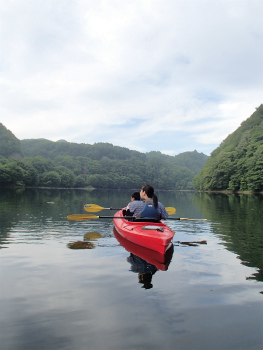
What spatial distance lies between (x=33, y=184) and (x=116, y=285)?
379 feet

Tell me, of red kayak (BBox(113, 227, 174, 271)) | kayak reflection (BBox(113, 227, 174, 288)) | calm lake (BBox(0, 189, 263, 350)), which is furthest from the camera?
red kayak (BBox(113, 227, 174, 271))

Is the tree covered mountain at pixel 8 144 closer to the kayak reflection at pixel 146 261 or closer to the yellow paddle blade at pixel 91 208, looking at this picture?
the yellow paddle blade at pixel 91 208

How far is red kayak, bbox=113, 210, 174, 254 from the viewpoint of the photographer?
27.2 ft

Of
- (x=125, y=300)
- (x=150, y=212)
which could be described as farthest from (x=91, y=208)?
(x=125, y=300)

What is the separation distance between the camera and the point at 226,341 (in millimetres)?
4090

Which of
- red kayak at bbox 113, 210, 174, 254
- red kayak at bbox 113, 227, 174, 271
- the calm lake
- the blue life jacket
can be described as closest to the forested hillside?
the blue life jacket

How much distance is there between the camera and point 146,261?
8.46 meters

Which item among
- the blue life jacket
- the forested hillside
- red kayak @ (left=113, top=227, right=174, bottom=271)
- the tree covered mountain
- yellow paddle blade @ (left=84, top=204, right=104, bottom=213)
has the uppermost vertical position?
the tree covered mountain

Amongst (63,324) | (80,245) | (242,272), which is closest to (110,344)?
(63,324)

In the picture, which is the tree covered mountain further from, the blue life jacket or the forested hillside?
the blue life jacket

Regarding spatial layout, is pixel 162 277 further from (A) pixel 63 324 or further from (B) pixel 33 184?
(B) pixel 33 184

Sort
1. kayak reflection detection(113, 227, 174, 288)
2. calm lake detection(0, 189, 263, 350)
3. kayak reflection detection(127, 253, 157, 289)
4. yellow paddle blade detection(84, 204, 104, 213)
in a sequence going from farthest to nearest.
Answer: yellow paddle blade detection(84, 204, 104, 213), kayak reflection detection(113, 227, 174, 288), kayak reflection detection(127, 253, 157, 289), calm lake detection(0, 189, 263, 350)

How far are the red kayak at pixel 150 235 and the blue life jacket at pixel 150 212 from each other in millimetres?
323

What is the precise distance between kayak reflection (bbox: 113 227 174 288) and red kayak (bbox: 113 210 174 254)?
185 mm
